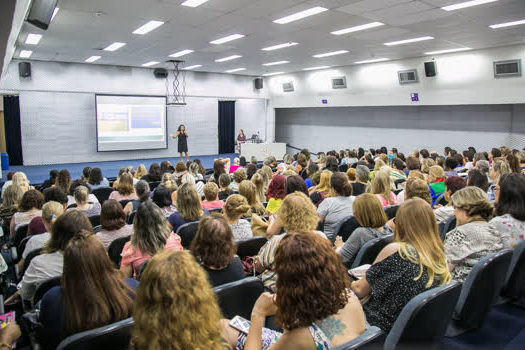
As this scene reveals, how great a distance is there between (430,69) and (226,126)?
29.7 feet

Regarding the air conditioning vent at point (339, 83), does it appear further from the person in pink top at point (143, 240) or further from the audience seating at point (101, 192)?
the person in pink top at point (143, 240)

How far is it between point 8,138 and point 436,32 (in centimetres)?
1298

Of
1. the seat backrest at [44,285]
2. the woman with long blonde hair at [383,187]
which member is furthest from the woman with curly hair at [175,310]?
the woman with long blonde hair at [383,187]

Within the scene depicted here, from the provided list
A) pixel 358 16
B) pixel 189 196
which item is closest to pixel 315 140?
pixel 358 16

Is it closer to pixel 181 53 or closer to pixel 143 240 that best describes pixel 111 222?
pixel 143 240

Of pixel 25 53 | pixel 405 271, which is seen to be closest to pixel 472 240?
pixel 405 271

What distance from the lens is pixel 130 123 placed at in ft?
45.9

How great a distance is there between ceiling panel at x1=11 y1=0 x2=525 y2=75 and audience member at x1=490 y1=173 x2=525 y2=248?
12.6 feet

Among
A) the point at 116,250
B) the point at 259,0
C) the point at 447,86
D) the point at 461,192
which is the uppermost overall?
the point at 259,0

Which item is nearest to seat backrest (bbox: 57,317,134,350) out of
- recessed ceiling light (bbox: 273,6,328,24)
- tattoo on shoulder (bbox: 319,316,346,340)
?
tattoo on shoulder (bbox: 319,316,346,340)

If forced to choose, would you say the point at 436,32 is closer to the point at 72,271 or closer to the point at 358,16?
the point at 358,16

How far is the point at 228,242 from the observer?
2.21m

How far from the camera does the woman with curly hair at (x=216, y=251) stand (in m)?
2.17

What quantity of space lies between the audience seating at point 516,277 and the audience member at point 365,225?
2.91ft
